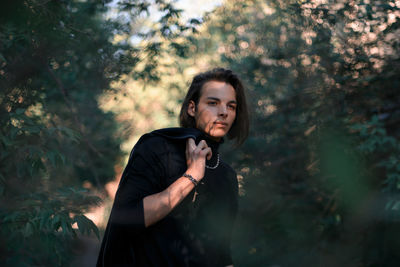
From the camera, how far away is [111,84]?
4.97 metres

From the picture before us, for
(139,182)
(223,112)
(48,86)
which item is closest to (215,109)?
(223,112)

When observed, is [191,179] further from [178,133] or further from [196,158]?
[178,133]

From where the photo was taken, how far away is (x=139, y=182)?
5.97 ft

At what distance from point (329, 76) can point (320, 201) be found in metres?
1.59

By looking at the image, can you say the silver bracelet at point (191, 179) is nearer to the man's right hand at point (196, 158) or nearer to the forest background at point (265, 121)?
the man's right hand at point (196, 158)

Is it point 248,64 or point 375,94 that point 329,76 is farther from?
point 248,64

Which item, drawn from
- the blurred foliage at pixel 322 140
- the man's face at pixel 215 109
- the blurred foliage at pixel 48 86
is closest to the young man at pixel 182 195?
the man's face at pixel 215 109

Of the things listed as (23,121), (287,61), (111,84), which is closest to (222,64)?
(287,61)

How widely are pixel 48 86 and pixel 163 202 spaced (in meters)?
3.15

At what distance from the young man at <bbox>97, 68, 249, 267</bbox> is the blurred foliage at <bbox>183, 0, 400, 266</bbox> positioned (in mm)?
1925

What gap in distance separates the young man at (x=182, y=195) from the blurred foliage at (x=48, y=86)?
1.07m

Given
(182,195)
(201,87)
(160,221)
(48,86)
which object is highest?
(48,86)

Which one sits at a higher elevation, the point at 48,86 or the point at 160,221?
the point at 48,86

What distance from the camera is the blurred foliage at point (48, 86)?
2928mm
